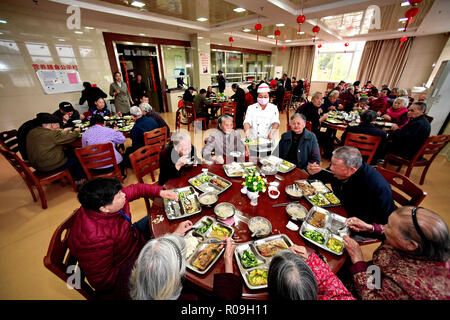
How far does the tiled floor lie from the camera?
1.83 metres

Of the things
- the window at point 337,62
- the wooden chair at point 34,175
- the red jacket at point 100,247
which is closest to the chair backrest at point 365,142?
the red jacket at point 100,247

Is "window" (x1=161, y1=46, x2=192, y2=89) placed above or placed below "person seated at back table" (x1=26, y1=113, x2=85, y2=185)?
above

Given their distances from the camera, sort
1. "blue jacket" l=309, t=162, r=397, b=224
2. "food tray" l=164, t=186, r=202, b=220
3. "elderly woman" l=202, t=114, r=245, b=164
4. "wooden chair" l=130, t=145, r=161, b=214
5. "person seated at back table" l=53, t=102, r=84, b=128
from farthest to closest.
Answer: "person seated at back table" l=53, t=102, r=84, b=128 < "elderly woman" l=202, t=114, r=245, b=164 < "wooden chair" l=130, t=145, r=161, b=214 < "blue jacket" l=309, t=162, r=397, b=224 < "food tray" l=164, t=186, r=202, b=220

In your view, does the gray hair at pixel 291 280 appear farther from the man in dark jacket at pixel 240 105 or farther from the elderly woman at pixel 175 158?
the man in dark jacket at pixel 240 105

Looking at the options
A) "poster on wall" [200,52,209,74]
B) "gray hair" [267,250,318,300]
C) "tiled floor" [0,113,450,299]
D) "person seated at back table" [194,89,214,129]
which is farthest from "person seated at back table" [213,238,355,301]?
"poster on wall" [200,52,209,74]

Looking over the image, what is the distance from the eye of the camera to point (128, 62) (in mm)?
7082

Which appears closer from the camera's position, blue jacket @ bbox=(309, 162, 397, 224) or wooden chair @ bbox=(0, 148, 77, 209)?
blue jacket @ bbox=(309, 162, 397, 224)

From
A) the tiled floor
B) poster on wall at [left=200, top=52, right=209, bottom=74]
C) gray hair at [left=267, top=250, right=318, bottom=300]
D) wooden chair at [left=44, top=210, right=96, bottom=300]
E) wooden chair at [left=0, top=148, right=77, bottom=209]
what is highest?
poster on wall at [left=200, top=52, right=209, bottom=74]

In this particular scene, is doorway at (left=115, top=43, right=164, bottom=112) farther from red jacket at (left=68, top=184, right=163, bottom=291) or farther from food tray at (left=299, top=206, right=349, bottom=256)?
food tray at (left=299, top=206, right=349, bottom=256)

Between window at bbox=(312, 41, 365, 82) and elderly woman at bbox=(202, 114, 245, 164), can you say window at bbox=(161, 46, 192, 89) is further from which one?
window at bbox=(312, 41, 365, 82)

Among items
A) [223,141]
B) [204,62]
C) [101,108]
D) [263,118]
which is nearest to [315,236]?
[223,141]

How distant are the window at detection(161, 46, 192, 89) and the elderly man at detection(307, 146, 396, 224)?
837cm

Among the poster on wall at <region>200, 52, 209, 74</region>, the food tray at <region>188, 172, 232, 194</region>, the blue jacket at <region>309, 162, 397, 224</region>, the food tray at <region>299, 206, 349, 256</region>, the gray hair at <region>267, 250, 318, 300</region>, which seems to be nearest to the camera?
the gray hair at <region>267, 250, 318, 300</region>
